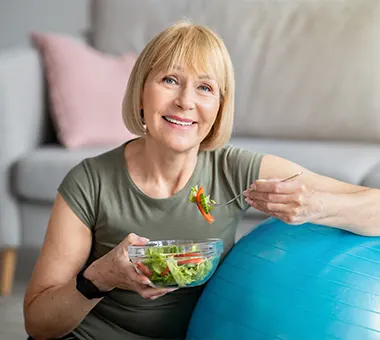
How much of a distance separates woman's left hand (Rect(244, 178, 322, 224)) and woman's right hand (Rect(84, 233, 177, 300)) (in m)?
0.22

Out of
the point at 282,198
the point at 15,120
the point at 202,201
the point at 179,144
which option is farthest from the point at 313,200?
the point at 15,120

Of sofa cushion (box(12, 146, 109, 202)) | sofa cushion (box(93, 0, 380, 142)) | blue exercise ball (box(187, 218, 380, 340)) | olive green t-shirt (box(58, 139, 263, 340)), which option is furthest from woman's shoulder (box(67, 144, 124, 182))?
sofa cushion (box(93, 0, 380, 142))

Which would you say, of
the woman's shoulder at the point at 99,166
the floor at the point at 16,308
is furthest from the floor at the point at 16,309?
the woman's shoulder at the point at 99,166

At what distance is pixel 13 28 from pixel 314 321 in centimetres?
355

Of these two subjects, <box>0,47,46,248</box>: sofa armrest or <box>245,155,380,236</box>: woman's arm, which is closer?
<box>245,155,380,236</box>: woman's arm

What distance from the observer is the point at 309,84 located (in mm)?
3158

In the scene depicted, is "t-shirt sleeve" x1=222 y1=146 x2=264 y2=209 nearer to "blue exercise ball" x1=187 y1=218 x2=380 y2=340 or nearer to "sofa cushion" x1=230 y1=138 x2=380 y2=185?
"blue exercise ball" x1=187 y1=218 x2=380 y2=340

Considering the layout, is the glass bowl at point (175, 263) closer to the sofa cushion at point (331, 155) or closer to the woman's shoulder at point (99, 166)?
the woman's shoulder at point (99, 166)

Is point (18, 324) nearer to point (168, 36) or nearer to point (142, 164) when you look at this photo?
point (142, 164)

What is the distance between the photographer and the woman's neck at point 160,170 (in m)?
1.76

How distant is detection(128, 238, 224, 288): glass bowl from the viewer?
1.39 metres

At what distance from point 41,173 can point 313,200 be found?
154 cm

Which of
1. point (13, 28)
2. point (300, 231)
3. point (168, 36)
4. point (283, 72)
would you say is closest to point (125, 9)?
point (283, 72)

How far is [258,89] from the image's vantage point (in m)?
3.22
